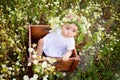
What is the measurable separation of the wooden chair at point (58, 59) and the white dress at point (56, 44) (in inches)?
4.8

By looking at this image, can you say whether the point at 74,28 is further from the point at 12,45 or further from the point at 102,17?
the point at 102,17

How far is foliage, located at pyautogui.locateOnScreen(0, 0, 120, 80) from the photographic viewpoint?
3521 millimetres

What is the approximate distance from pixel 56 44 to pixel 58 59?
0.25 metres

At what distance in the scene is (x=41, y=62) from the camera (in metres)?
3.21

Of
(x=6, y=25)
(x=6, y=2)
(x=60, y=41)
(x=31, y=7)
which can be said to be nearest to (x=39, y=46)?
(x=60, y=41)

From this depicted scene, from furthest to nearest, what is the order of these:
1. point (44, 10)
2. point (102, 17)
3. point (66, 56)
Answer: point (102, 17), point (44, 10), point (66, 56)

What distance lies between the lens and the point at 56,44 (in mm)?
3512

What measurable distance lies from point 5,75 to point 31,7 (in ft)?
4.20

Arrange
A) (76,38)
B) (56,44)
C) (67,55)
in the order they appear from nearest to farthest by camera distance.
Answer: (67,55) → (56,44) → (76,38)

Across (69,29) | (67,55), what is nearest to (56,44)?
(67,55)

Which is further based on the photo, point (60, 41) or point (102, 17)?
point (102, 17)

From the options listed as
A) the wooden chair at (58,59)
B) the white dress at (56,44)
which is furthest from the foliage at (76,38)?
the white dress at (56,44)

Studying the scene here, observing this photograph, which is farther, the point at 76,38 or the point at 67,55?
the point at 76,38

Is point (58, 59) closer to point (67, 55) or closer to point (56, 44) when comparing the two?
point (67, 55)
